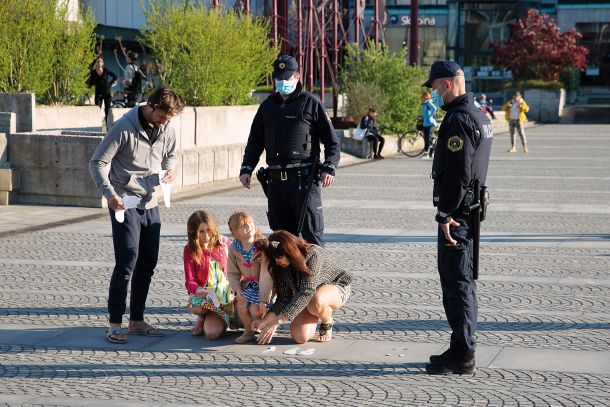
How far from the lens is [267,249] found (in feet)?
24.7

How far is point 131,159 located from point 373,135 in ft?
63.8

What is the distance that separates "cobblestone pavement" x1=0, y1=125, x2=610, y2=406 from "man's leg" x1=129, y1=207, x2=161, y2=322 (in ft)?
0.76

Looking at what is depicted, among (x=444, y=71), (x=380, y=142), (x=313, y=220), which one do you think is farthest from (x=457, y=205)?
(x=380, y=142)

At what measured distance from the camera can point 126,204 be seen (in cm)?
761

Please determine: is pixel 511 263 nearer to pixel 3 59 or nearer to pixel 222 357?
pixel 222 357

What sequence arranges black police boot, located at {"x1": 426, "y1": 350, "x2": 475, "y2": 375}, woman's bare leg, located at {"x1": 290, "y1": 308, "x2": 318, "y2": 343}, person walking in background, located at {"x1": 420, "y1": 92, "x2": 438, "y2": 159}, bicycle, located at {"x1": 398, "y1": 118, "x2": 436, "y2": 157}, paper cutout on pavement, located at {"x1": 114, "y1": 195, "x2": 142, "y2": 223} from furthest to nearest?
bicycle, located at {"x1": 398, "y1": 118, "x2": 436, "y2": 157}, person walking in background, located at {"x1": 420, "y1": 92, "x2": 438, "y2": 159}, woman's bare leg, located at {"x1": 290, "y1": 308, "x2": 318, "y2": 343}, paper cutout on pavement, located at {"x1": 114, "y1": 195, "x2": 142, "y2": 223}, black police boot, located at {"x1": 426, "y1": 350, "x2": 475, "y2": 375}

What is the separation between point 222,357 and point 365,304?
2.01m

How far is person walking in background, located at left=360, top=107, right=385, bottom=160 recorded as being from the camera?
26.9 m

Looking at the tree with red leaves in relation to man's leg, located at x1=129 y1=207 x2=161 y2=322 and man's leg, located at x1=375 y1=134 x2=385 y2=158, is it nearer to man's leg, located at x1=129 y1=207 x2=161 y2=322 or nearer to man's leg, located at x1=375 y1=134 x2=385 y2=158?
man's leg, located at x1=375 y1=134 x2=385 y2=158

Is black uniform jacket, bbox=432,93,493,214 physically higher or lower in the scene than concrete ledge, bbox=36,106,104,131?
higher

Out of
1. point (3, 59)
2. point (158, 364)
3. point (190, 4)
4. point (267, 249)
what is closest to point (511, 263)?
point (267, 249)

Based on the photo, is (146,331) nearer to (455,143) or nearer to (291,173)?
(291,173)

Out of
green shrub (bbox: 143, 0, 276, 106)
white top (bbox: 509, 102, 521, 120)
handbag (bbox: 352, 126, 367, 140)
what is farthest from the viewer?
white top (bbox: 509, 102, 521, 120)

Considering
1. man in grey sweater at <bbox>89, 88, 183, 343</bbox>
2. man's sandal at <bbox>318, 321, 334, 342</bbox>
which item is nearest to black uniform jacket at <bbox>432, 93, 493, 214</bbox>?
man's sandal at <bbox>318, 321, 334, 342</bbox>
